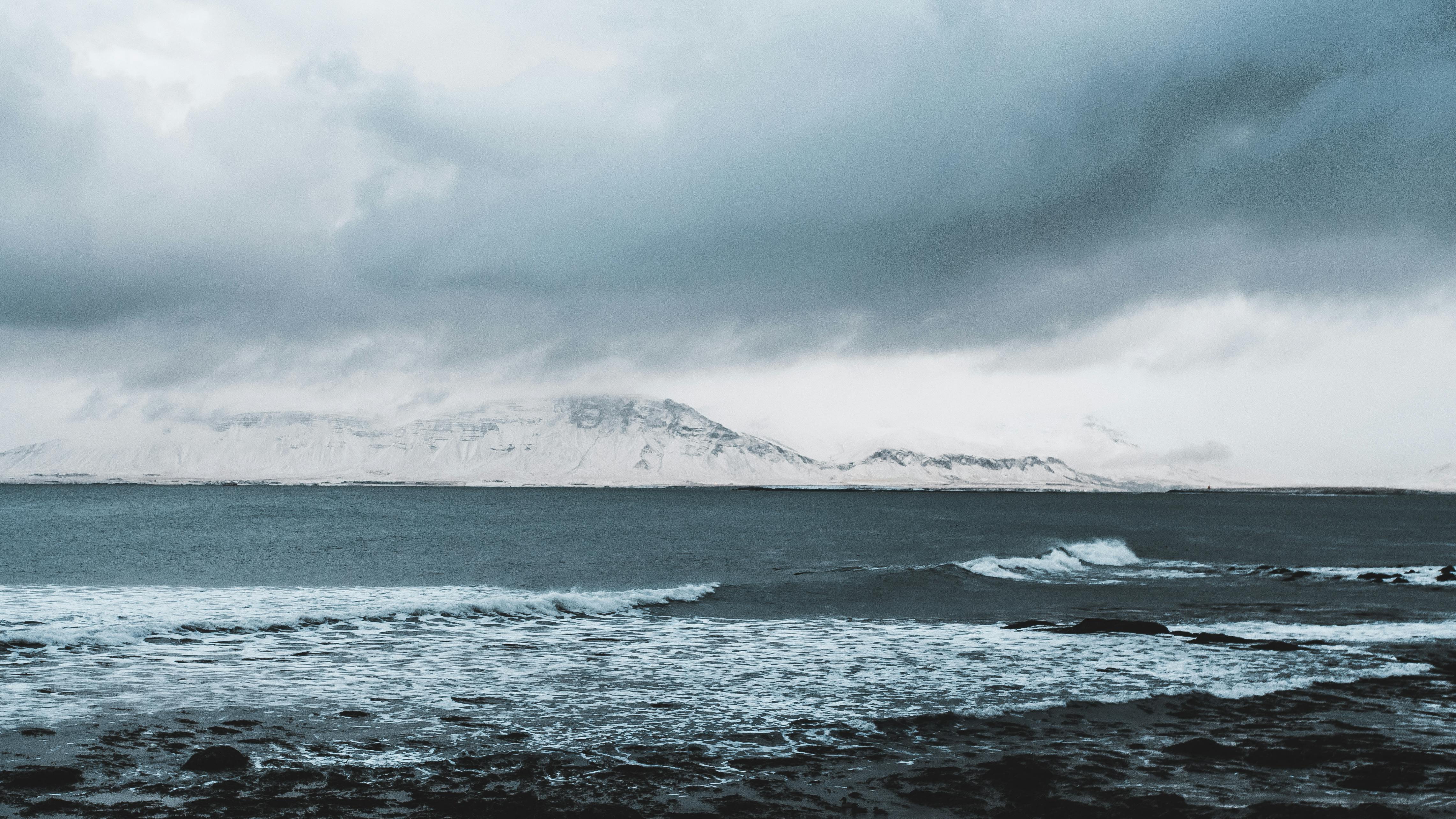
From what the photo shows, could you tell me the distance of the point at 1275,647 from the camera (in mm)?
25891

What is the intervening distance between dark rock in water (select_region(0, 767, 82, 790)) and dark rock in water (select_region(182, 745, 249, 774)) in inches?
52.5

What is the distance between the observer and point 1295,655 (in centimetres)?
2475

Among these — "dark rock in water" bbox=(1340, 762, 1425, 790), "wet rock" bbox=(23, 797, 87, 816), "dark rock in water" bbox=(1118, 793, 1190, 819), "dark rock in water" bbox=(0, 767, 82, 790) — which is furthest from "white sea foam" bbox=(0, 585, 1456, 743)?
"dark rock in water" bbox=(1118, 793, 1190, 819)

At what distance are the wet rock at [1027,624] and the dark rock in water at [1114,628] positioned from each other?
1089 millimetres

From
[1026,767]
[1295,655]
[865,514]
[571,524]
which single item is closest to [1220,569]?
[1295,655]

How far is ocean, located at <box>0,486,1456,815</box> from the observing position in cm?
1380

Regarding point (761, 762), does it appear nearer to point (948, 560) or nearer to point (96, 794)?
point (96, 794)

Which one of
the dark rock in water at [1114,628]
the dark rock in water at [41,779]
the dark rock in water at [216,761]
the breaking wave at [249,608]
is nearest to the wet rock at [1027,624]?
the dark rock in water at [1114,628]

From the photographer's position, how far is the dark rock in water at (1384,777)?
501 inches

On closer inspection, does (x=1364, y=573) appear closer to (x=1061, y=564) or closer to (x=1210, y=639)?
(x=1061, y=564)

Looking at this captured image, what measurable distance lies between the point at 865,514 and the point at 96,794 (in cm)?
15655

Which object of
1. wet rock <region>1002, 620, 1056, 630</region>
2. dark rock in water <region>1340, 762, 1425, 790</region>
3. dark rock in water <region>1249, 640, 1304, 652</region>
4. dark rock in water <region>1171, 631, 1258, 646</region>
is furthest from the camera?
wet rock <region>1002, 620, 1056, 630</region>

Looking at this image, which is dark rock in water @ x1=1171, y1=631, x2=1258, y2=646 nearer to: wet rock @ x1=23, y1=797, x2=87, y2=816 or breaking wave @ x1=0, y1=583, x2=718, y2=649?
breaking wave @ x1=0, y1=583, x2=718, y2=649

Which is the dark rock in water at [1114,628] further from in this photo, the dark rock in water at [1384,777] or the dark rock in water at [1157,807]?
the dark rock in water at [1157,807]
